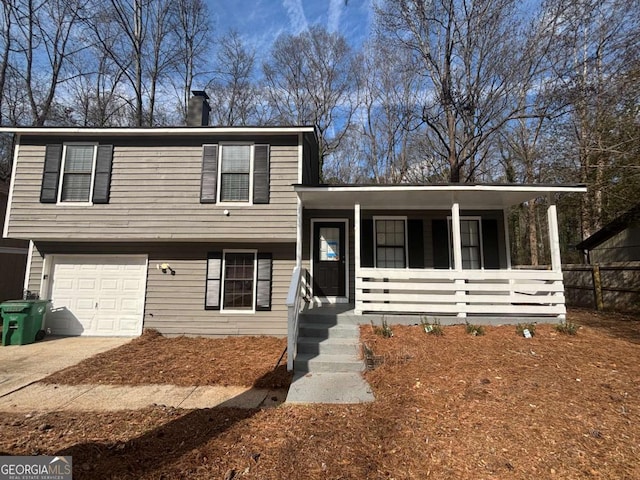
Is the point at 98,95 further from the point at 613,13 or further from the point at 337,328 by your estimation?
the point at 613,13

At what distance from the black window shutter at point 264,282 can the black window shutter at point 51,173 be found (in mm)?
5092

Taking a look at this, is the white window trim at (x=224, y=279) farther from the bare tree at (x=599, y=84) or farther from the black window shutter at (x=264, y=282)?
the bare tree at (x=599, y=84)

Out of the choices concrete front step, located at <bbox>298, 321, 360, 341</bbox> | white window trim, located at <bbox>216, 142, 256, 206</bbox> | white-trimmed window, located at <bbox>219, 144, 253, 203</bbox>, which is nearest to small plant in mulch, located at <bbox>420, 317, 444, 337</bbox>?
concrete front step, located at <bbox>298, 321, 360, 341</bbox>

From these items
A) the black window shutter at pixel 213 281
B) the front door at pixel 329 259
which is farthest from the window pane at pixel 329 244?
the black window shutter at pixel 213 281

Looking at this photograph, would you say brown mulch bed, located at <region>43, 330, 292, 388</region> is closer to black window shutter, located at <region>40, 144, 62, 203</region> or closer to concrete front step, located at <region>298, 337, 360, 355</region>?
concrete front step, located at <region>298, 337, 360, 355</region>

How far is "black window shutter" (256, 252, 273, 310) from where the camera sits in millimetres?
7656

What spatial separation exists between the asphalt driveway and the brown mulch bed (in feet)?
1.08

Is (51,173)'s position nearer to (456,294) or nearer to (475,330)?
(456,294)

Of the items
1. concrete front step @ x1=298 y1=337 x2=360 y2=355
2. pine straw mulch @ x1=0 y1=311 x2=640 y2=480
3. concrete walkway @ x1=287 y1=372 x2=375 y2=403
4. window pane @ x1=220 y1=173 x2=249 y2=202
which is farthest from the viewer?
window pane @ x1=220 y1=173 x2=249 y2=202

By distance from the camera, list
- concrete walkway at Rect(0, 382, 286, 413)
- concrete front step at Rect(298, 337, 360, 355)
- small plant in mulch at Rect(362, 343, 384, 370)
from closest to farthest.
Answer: concrete walkway at Rect(0, 382, 286, 413) < small plant in mulch at Rect(362, 343, 384, 370) < concrete front step at Rect(298, 337, 360, 355)

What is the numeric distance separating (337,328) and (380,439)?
279 cm

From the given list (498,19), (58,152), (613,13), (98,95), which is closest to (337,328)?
(58,152)

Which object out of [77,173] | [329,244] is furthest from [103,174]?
[329,244]

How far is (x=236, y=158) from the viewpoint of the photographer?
7531mm
